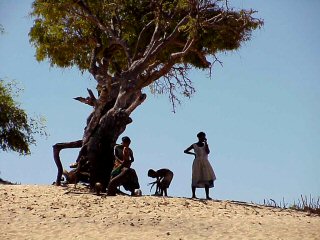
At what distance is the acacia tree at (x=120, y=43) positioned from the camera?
64.0 feet

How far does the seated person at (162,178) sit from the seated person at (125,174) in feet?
2.86

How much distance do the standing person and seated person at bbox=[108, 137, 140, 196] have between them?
6.46ft

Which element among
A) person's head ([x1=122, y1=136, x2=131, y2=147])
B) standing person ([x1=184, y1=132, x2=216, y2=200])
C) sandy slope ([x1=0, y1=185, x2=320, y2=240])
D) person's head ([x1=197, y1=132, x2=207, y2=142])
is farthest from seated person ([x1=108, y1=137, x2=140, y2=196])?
person's head ([x1=197, y1=132, x2=207, y2=142])

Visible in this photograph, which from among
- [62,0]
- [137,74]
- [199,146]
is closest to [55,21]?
[62,0]

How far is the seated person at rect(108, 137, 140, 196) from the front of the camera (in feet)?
57.3

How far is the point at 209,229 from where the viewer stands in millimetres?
13297

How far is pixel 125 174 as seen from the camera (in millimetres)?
17406

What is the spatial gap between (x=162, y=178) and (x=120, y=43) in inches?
229

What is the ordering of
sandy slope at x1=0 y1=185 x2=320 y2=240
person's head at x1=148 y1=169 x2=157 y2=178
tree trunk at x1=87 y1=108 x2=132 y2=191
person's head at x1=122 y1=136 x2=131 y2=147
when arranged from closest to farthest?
sandy slope at x1=0 y1=185 x2=320 y2=240 → person's head at x1=122 y1=136 x2=131 y2=147 → person's head at x1=148 y1=169 x2=157 y2=178 → tree trunk at x1=87 y1=108 x2=132 y2=191

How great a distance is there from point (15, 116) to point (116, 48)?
45.7 feet

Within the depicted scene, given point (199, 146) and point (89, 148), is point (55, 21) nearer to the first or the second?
point (89, 148)

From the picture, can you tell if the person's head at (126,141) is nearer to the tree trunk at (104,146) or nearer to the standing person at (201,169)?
the tree trunk at (104,146)

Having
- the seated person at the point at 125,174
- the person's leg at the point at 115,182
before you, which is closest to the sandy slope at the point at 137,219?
the person's leg at the point at 115,182

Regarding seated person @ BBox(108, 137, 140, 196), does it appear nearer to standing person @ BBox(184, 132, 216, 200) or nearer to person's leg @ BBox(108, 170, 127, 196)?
person's leg @ BBox(108, 170, 127, 196)
